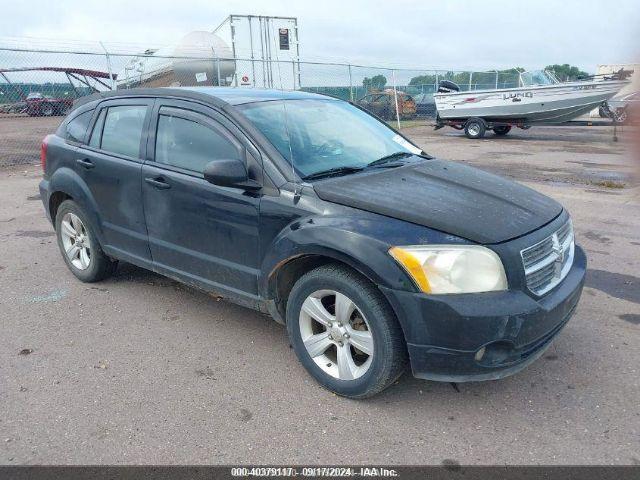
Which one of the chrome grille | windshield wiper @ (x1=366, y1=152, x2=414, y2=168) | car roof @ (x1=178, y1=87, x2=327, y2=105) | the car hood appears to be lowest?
the chrome grille

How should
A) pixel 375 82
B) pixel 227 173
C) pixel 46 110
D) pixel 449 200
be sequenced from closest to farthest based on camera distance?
pixel 449 200
pixel 227 173
pixel 375 82
pixel 46 110

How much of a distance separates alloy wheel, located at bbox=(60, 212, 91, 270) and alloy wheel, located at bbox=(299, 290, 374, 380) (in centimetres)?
248

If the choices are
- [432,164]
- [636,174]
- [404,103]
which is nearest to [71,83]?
[404,103]

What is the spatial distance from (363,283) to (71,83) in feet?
82.8

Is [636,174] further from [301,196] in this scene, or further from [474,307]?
[301,196]

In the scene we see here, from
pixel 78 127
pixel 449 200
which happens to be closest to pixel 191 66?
pixel 78 127

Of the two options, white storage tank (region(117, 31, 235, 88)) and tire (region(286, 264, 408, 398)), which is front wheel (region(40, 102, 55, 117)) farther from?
tire (region(286, 264, 408, 398))

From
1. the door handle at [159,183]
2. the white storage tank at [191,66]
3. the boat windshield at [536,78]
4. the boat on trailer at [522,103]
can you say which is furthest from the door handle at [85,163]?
the boat windshield at [536,78]

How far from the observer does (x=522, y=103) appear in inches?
671

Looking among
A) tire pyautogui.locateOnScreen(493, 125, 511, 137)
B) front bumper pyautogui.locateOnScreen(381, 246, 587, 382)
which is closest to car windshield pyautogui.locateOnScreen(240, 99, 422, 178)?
front bumper pyautogui.locateOnScreen(381, 246, 587, 382)

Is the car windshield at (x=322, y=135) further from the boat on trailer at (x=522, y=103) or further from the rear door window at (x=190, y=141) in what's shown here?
the boat on trailer at (x=522, y=103)

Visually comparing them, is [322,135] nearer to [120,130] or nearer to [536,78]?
[120,130]

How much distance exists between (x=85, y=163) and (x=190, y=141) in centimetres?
123

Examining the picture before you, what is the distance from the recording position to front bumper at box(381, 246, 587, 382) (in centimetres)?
259
